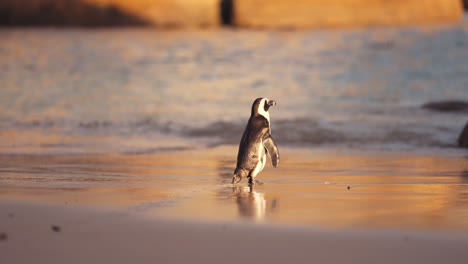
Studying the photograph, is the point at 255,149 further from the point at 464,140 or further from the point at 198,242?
the point at 464,140

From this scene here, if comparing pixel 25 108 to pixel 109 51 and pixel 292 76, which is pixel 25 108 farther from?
pixel 109 51

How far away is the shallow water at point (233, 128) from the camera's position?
7.47 metres

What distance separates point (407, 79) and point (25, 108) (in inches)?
438

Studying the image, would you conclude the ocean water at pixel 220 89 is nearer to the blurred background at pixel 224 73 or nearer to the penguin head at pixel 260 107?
the blurred background at pixel 224 73

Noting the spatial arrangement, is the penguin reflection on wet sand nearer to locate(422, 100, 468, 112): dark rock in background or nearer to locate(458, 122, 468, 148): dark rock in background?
locate(458, 122, 468, 148): dark rock in background

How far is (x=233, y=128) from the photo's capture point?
1511 cm

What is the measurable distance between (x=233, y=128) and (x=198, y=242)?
30.4 feet

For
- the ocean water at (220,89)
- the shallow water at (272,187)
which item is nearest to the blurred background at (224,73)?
the ocean water at (220,89)

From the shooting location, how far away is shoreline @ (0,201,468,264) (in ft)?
18.0

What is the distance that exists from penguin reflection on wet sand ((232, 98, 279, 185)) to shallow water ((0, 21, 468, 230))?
13 cm

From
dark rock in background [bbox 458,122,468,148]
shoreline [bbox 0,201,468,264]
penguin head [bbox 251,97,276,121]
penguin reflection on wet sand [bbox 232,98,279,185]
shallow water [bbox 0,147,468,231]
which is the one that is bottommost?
shoreline [bbox 0,201,468,264]

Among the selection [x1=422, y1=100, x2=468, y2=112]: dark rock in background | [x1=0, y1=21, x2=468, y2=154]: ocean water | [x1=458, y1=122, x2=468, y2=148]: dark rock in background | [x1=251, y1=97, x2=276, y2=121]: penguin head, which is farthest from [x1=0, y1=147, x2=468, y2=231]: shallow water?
[x1=422, y1=100, x2=468, y2=112]: dark rock in background

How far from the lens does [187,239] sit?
5941mm

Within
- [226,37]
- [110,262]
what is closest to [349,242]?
[110,262]
